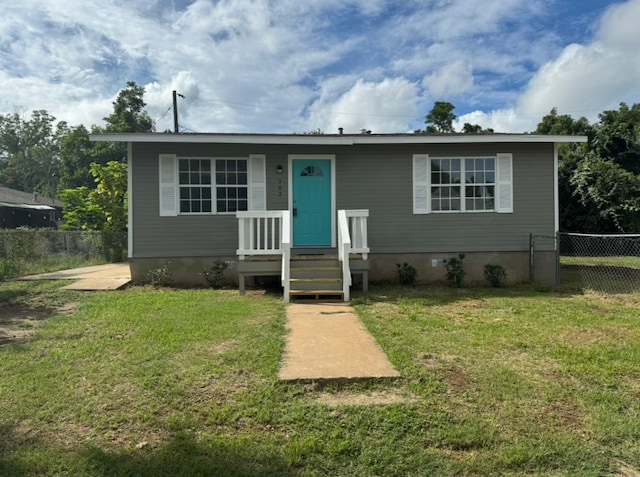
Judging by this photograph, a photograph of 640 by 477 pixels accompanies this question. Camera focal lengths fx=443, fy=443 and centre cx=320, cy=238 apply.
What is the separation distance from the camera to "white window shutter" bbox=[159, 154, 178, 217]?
8.74m

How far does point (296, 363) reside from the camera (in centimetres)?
395

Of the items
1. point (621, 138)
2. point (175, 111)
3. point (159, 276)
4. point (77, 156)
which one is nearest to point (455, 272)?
point (159, 276)

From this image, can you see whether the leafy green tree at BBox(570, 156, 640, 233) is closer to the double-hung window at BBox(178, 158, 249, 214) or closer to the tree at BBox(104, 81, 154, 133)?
the double-hung window at BBox(178, 158, 249, 214)

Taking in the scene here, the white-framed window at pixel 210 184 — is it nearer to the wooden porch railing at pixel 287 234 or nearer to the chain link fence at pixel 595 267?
the wooden porch railing at pixel 287 234

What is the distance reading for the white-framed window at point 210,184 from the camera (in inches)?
345

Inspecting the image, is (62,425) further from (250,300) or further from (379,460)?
(250,300)

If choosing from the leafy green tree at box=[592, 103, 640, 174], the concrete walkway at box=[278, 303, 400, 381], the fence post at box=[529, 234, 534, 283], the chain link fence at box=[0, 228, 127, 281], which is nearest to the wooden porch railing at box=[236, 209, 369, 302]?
the concrete walkway at box=[278, 303, 400, 381]

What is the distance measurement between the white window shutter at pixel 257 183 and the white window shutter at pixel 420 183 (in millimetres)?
3093

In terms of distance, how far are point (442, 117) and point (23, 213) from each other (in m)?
27.5

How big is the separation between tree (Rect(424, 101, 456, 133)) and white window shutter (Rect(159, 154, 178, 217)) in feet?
85.6

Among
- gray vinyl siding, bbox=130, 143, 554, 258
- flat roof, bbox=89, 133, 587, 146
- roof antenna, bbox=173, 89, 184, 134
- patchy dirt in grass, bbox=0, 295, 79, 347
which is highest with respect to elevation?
roof antenna, bbox=173, 89, 184, 134

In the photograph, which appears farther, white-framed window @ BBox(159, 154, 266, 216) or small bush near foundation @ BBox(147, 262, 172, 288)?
white-framed window @ BBox(159, 154, 266, 216)

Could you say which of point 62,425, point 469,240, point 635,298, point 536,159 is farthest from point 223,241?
point 635,298

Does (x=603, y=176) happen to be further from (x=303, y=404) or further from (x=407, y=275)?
(x=303, y=404)
